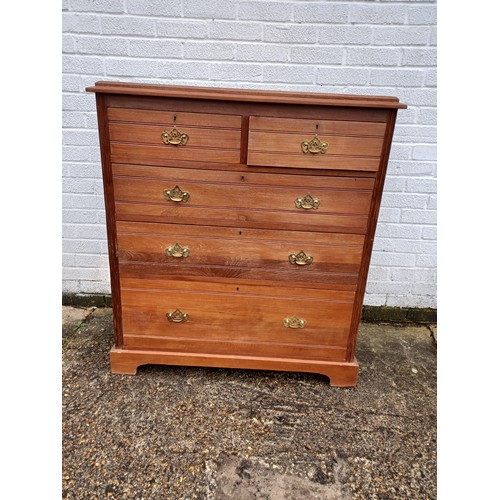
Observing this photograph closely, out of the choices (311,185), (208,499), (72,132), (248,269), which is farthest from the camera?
(72,132)

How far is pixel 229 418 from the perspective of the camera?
198 centimetres

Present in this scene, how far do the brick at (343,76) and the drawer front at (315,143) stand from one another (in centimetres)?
89

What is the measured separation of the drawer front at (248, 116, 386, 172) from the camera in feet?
6.05

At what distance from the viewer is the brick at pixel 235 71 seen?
2547mm

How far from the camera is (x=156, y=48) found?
2.52 meters

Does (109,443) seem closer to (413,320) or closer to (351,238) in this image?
(351,238)

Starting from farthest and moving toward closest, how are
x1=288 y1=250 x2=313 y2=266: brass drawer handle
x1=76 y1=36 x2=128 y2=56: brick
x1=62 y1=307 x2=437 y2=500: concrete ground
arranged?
1. x1=76 y1=36 x2=128 y2=56: brick
2. x1=288 y1=250 x2=313 y2=266: brass drawer handle
3. x1=62 y1=307 x2=437 y2=500: concrete ground

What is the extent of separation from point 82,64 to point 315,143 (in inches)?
69.3

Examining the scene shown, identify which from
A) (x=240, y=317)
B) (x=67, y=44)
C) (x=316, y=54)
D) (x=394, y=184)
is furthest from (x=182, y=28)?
(x=240, y=317)

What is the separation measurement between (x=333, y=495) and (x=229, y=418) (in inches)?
24.0

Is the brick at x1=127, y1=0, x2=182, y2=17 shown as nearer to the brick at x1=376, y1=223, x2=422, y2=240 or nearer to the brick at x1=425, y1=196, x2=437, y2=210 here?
the brick at x1=376, y1=223, x2=422, y2=240

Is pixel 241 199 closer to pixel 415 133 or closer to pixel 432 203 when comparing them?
pixel 415 133

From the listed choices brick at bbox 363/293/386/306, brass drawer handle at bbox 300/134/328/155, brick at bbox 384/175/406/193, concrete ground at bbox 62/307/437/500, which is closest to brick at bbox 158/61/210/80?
brass drawer handle at bbox 300/134/328/155

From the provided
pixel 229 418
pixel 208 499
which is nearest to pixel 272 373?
pixel 229 418
